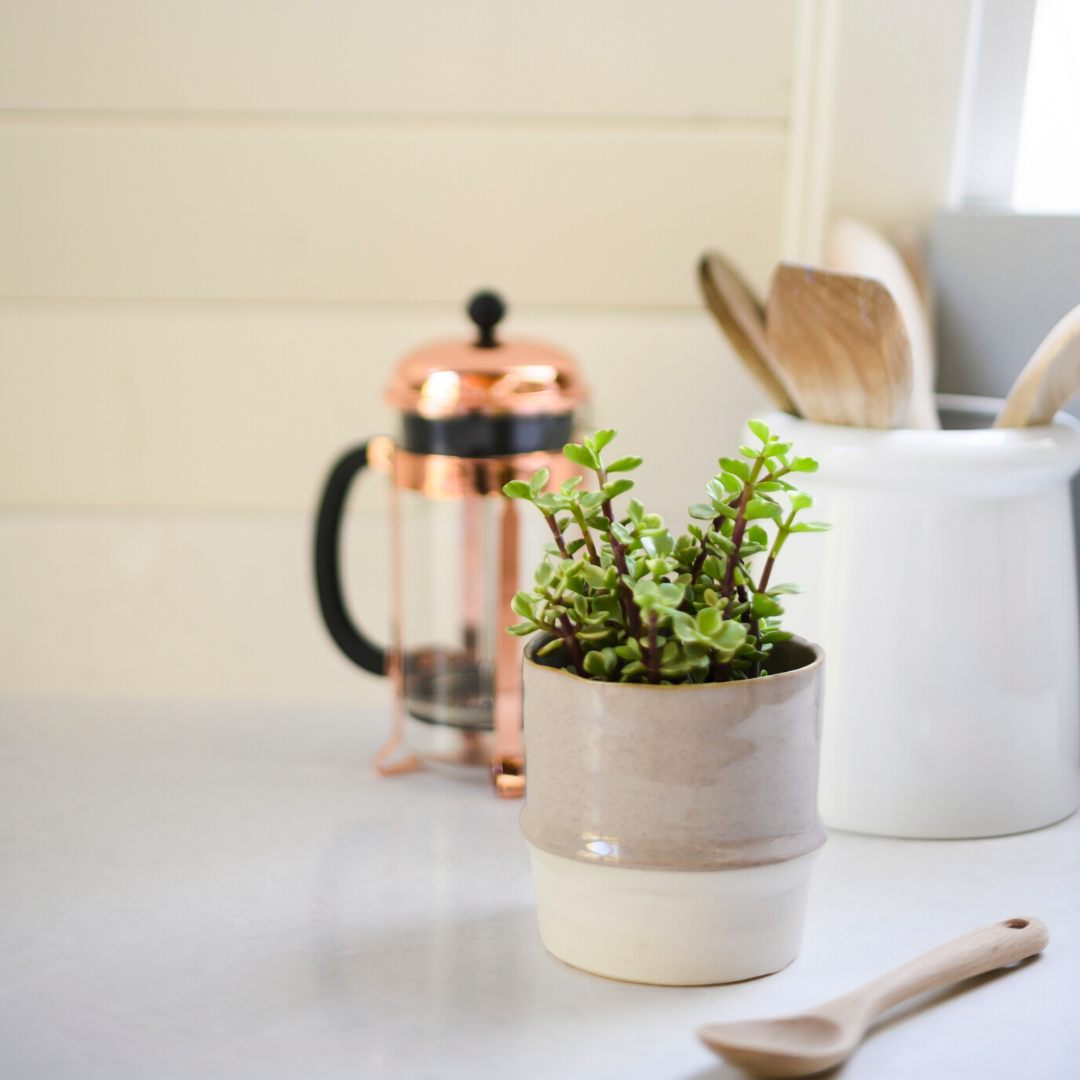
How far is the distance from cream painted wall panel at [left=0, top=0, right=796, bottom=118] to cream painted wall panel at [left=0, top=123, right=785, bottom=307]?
0.02 meters

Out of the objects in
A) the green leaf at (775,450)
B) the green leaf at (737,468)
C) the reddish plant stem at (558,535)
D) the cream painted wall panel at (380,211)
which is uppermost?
the cream painted wall panel at (380,211)

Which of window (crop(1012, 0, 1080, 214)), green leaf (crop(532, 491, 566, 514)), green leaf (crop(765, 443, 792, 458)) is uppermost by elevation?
window (crop(1012, 0, 1080, 214))

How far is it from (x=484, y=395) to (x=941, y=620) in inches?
10.8

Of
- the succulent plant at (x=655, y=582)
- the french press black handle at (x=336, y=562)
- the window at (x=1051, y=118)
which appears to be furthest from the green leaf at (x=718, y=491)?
the window at (x=1051, y=118)

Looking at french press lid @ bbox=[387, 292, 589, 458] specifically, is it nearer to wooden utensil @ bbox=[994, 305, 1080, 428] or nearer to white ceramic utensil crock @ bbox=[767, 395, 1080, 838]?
white ceramic utensil crock @ bbox=[767, 395, 1080, 838]

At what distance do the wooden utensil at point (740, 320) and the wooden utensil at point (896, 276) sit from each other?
7cm

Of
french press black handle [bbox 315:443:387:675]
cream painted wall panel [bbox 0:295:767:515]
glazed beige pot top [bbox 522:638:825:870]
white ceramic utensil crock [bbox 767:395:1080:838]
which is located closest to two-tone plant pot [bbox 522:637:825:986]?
glazed beige pot top [bbox 522:638:825:870]

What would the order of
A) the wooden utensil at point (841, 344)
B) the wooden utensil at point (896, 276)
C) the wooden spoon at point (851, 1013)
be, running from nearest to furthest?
the wooden spoon at point (851, 1013), the wooden utensil at point (841, 344), the wooden utensil at point (896, 276)

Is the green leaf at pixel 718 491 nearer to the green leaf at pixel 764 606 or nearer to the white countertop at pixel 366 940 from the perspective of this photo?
the green leaf at pixel 764 606

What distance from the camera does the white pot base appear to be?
1.56 feet

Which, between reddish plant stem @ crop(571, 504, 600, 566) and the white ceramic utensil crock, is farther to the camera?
the white ceramic utensil crock

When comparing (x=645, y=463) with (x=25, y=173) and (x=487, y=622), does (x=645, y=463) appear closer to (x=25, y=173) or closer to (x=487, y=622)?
(x=487, y=622)

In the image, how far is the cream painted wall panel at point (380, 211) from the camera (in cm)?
83

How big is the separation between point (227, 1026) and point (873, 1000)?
0.24 metres
